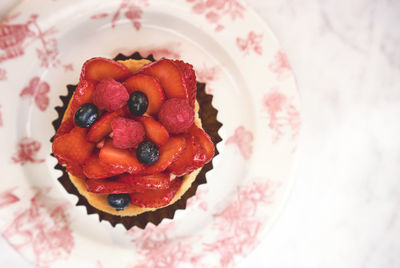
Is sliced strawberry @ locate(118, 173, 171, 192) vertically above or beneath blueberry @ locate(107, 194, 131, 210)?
above

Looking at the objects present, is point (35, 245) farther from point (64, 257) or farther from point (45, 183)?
point (45, 183)

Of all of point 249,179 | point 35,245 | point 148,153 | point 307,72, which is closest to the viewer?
point 148,153

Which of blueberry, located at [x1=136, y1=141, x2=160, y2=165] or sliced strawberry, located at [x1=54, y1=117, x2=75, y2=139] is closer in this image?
blueberry, located at [x1=136, y1=141, x2=160, y2=165]

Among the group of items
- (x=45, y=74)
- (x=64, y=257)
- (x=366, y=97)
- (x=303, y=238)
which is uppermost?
(x=366, y=97)

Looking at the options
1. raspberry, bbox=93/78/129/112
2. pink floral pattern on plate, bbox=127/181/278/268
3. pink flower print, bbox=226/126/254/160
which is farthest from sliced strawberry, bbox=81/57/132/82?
pink floral pattern on plate, bbox=127/181/278/268

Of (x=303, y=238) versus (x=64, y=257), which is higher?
(x=303, y=238)

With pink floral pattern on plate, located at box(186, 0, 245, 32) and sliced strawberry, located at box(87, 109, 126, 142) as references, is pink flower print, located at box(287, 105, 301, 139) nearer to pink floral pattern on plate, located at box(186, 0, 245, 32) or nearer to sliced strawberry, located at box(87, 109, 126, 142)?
pink floral pattern on plate, located at box(186, 0, 245, 32)

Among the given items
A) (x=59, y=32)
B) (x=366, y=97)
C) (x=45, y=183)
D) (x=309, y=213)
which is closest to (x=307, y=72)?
(x=366, y=97)

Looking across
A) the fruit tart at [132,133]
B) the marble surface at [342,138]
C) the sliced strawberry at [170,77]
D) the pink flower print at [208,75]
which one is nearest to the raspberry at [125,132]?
the fruit tart at [132,133]

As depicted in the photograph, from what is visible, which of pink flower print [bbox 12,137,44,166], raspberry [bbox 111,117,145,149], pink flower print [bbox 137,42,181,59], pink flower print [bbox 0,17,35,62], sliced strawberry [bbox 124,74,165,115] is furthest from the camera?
pink flower print [bbox 137,42,181,59]
